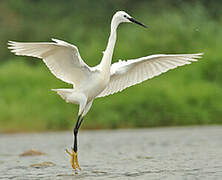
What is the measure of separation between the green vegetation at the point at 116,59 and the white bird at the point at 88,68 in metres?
3.41

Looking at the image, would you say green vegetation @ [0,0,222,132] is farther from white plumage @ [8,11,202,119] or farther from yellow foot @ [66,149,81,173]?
yellow foot @ [66,149,81,173]

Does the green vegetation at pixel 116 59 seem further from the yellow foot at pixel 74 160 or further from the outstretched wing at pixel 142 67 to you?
the yellow foot at pixel 74 160

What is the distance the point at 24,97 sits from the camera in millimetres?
15422

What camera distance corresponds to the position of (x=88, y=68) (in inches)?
325

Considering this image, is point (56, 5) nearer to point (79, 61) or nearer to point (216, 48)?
point (216, 48)

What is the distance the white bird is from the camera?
312 inches

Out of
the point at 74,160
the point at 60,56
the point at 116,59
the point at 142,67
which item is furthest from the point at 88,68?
the point at 116,59

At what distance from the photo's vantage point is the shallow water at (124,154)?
25.8ft

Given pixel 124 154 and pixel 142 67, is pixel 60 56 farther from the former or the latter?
pixel 124 154

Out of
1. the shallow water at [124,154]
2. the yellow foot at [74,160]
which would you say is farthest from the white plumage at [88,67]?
the shallow water at [124,154]

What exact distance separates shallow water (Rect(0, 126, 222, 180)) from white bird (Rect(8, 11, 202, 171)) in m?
0.63

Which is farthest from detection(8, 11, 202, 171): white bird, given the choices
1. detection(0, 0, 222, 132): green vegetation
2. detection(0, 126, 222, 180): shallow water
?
detection(0, 0, 222, 132): green vegetation

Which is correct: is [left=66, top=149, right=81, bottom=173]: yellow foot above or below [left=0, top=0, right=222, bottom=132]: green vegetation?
below

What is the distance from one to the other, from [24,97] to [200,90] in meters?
4.18
